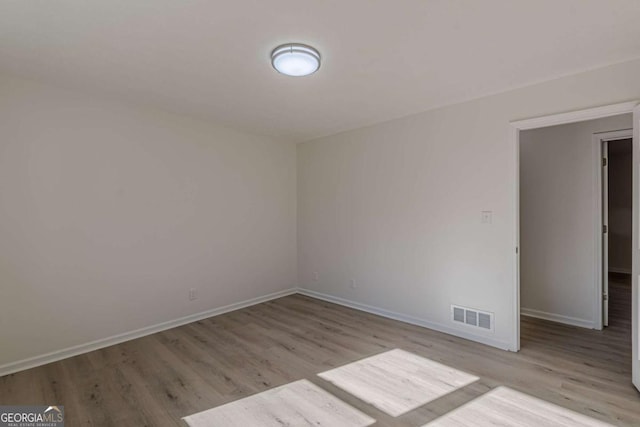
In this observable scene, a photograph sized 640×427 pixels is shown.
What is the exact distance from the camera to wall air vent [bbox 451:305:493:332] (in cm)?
317

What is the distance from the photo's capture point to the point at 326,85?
2.88 meters

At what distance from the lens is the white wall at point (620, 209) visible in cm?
616

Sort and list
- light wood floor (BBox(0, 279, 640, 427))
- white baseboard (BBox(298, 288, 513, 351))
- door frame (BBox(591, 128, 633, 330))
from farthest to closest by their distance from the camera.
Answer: door frame (BBox(591, 128, 633, 330))
white baseboard (BBox(298, 288, 513, 351))
light wood floor (BBox(0, 279, 640, 427))

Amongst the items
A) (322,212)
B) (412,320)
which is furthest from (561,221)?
(322,212)

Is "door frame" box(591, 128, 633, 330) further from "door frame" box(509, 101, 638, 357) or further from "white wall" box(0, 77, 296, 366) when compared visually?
"white wall" box(0, 77, 296, 366)

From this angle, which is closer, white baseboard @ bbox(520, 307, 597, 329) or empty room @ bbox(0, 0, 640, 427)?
empty room @ bbox(0, 0, 640, 427)

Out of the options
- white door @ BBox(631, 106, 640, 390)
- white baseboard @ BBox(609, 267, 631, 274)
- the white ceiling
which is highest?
the white ceiling

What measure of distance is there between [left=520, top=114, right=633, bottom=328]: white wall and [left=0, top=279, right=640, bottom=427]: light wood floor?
0.31 meters

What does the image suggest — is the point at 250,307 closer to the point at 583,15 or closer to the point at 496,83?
the point at 496,83

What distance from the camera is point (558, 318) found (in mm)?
3750

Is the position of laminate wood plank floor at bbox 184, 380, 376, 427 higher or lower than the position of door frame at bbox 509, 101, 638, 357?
lower

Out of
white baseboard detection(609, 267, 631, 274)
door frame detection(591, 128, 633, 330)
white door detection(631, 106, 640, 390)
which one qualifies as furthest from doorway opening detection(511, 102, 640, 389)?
white baseboard detection(609, 267, 631, 274)

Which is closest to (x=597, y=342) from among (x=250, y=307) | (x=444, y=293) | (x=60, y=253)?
(x=444, y=293)

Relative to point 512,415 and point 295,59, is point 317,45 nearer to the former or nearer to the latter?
point 295,59
